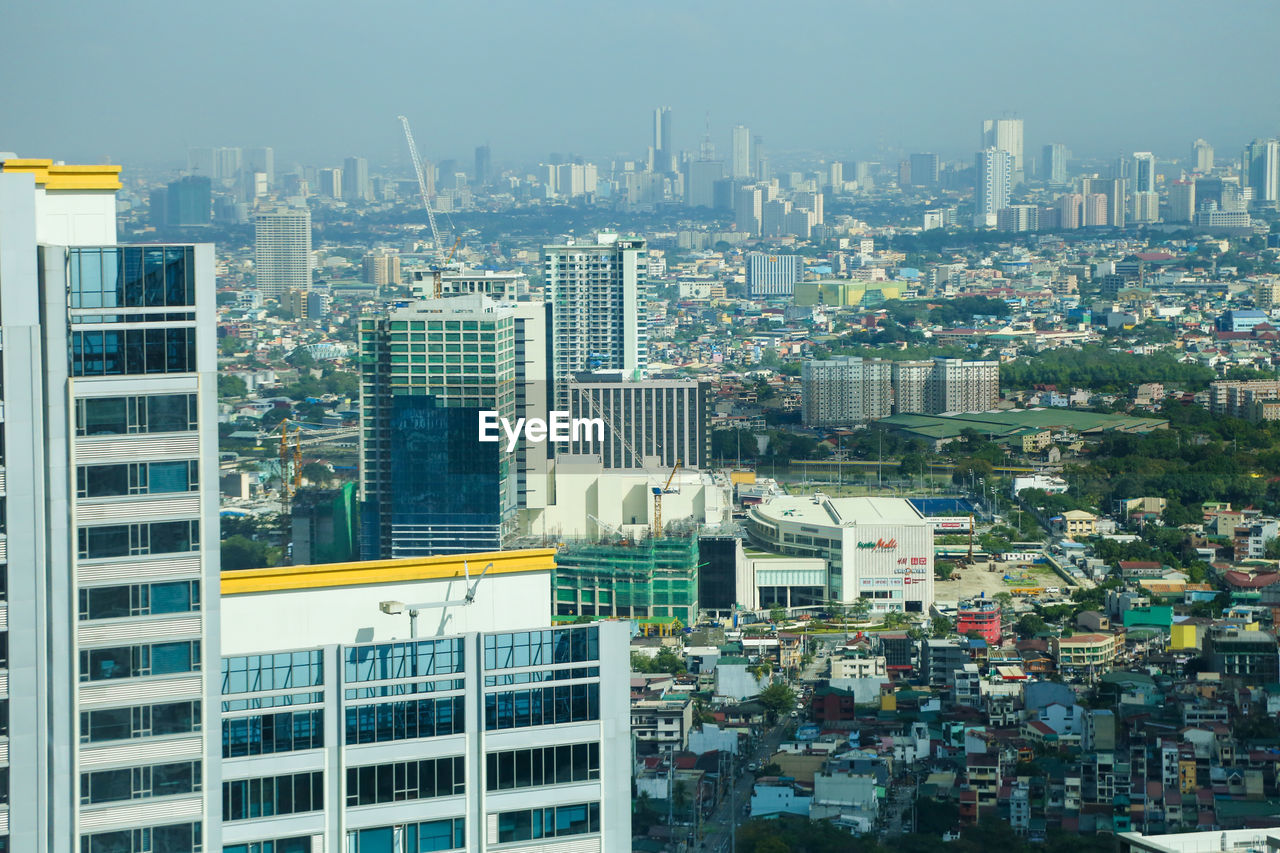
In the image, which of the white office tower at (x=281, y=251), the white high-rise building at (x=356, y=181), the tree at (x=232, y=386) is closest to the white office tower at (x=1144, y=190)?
the white high-rise building at (x=356, y=181)

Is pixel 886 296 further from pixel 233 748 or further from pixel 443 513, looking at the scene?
pixel 233 748

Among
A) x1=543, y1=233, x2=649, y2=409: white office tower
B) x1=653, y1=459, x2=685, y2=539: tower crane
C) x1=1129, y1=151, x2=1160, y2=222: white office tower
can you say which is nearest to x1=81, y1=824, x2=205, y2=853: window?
x1=653, y1=459, x2=685, y2=539: tower crane

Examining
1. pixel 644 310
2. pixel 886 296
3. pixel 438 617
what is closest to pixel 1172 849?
pixel 438 617

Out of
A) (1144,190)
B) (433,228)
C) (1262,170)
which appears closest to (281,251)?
(433,228)

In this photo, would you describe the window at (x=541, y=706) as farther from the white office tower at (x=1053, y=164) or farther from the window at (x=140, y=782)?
the white office tower at (x=1053, y=164)

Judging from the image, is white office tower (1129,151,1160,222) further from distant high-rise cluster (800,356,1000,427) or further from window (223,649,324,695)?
window (223,649,324,695)

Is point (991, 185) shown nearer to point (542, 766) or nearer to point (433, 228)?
point (433, 228)

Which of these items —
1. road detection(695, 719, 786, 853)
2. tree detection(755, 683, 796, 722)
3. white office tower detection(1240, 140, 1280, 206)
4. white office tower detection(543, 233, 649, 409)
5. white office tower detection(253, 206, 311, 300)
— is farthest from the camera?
white office tower detection(1240, 140, 1280, 206)
